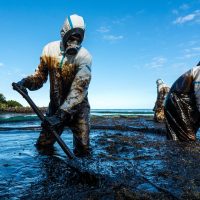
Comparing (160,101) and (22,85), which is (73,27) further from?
(160,101)

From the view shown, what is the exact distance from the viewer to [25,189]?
358 cm

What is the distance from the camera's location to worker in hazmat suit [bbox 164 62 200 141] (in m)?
6.79

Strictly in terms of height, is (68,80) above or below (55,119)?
above

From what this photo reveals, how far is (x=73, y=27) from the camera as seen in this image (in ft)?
17.1

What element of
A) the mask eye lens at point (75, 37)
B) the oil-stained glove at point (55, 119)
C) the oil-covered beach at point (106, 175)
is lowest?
the oil-covered beach at point (106, 175)

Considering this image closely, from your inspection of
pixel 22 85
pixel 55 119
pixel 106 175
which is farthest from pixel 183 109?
pixel 106 175

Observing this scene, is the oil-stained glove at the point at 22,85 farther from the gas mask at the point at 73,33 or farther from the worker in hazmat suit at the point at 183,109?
the worker in hazmat suit at the point at 183,109

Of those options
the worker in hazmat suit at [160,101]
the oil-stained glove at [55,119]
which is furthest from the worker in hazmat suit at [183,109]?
the worker in hazmat suit at [160,101]

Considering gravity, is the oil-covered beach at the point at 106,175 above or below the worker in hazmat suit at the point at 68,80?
below

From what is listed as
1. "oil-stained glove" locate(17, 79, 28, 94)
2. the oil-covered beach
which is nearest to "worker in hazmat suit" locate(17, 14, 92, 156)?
"oil-stained glove" locate(17, 79, 28, 94)

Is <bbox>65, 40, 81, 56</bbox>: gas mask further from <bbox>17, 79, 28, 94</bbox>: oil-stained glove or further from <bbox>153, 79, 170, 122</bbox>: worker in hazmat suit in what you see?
<bbox>153, 79, 170, 122</bbox>: worker in hazmat suit

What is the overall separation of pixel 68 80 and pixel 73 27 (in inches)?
33.9

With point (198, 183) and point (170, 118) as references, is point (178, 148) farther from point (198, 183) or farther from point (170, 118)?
point (198, 183)

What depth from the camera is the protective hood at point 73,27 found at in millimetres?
5230
